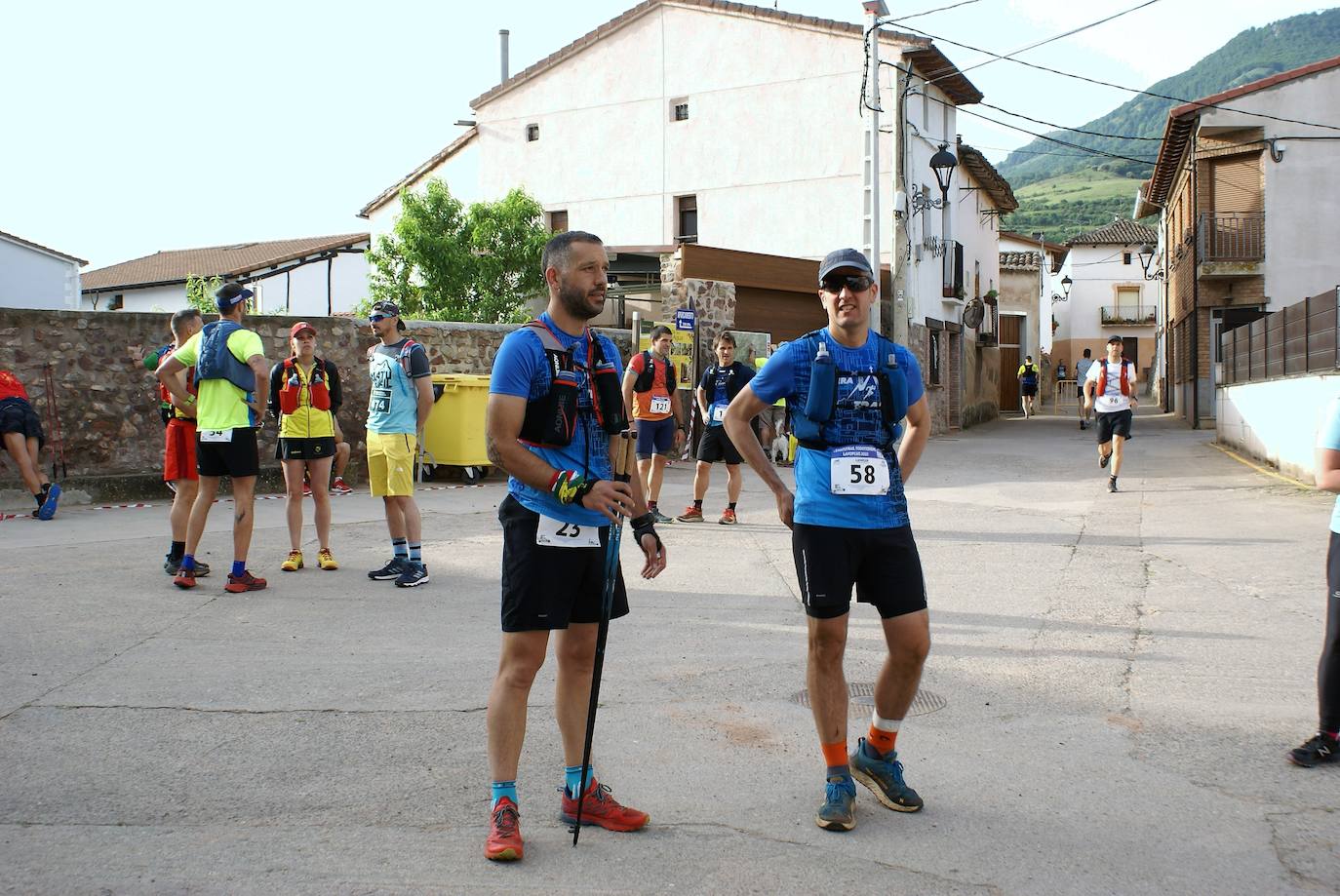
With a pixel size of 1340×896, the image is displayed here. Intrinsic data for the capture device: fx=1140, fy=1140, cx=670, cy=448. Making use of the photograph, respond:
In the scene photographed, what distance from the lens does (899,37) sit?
24.9m

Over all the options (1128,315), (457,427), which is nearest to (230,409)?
(457,427)

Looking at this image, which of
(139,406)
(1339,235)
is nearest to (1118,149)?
(1339,235)

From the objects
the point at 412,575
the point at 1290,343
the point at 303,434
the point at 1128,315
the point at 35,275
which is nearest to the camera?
the point at 412,575

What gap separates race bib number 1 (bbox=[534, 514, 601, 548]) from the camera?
346 cm

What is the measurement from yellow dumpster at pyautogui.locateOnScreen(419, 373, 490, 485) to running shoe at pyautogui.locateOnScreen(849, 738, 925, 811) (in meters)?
11.2

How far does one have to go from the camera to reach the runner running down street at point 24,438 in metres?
11.1

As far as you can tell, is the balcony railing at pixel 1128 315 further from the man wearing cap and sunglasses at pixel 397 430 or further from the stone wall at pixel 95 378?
the man wearing cap and sunglasses at pixel 397 430

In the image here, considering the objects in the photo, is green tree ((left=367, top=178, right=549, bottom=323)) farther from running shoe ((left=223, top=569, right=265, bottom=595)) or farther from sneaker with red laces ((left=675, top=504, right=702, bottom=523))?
running shoe ((left=223, top=569, right=265, bottom=595))

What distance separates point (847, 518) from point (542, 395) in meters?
1.10

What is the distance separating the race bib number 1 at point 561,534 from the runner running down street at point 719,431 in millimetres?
7533

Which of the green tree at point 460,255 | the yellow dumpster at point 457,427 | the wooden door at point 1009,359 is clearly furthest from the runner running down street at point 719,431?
the wooden door at point 1009,359

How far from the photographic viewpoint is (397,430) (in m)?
7.92

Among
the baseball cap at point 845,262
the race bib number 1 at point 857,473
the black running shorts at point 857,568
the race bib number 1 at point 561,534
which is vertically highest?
the baseball cap at point 845,262

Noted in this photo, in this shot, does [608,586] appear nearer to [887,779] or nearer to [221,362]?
[887,779]
